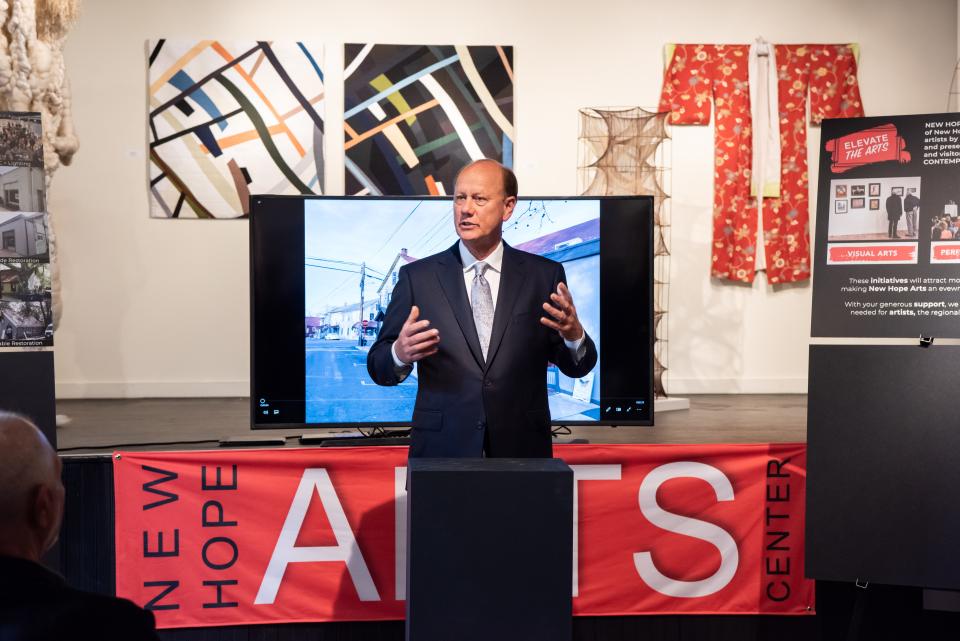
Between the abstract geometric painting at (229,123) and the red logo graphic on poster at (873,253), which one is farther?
the abstract geometric painting at (229,123)

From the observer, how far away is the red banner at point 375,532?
3168mm

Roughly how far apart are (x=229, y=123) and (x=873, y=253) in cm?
455

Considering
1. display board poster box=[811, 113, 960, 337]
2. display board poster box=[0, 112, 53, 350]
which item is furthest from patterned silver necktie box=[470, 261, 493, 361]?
Answer: display board poster box=[0, 112, 53, 350]

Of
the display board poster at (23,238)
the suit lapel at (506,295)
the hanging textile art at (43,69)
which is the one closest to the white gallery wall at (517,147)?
the hanging textile art at (43,69)

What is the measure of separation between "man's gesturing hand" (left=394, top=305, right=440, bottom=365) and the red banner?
0.98 metres

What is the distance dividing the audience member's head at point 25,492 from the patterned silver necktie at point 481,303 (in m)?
1.32

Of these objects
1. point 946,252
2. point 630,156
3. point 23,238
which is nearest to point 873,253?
point 946,252

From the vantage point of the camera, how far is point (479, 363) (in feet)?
7.98

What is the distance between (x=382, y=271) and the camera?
363cm

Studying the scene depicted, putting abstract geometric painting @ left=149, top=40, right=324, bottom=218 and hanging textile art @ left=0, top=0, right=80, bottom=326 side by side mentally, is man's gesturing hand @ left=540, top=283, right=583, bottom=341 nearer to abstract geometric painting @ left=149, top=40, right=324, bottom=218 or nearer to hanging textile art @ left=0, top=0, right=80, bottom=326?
hanging textile art @ left=0, top=0, right=80, bottom=326

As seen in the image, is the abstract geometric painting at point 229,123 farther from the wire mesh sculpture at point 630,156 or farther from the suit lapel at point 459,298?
the suit lapel at point 459,298

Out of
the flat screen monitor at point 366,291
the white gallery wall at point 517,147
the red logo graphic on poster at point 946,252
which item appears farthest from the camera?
the white gallery wall at point 517,147

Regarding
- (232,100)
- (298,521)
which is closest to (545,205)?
(298,521)

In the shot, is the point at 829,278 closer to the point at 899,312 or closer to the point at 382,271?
the point at 899,312
